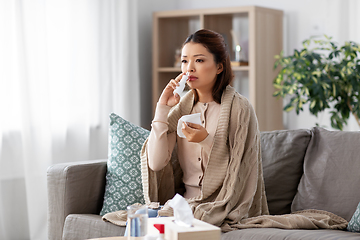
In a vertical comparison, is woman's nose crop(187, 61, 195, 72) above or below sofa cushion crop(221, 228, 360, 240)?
above

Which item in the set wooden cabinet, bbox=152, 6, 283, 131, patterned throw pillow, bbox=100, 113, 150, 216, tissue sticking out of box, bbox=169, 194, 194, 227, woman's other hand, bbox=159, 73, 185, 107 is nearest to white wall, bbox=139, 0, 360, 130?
wooden cabinet, bbox=152, 6, 283, 131

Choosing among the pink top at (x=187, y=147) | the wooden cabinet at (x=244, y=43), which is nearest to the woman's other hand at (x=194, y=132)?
the pink top at (x=187, y=147)

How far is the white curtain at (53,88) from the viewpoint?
9.60 feet

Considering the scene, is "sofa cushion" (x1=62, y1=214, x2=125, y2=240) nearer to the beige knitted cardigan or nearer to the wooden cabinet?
the beige knitted cardigan

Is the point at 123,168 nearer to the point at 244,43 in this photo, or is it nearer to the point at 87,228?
the point at 87,228

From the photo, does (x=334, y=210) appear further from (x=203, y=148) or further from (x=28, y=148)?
(x=28, y=148)

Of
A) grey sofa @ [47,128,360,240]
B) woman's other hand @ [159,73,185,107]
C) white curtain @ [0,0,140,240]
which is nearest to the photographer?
woman's other hand @ [159,73,185,107]

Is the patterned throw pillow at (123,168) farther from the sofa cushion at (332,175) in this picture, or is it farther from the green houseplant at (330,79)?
the green houseplant at (330,79)

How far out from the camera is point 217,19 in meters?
3.86

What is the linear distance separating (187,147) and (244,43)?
6.22 ft

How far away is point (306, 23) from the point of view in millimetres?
3770

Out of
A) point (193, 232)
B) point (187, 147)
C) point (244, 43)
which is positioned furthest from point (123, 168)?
point (244, 43)

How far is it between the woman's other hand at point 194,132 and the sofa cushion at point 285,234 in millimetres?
376

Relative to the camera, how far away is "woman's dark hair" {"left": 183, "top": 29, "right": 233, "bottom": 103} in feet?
6.77
